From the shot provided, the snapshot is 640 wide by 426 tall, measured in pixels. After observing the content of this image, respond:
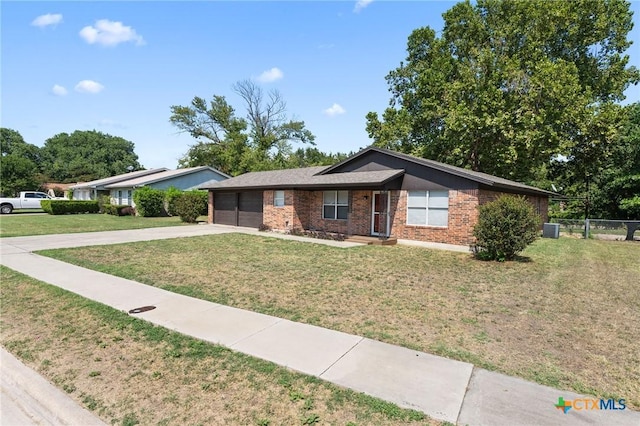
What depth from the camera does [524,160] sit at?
76.2ft

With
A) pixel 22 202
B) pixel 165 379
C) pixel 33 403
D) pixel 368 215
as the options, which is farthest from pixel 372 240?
pixel 22 202

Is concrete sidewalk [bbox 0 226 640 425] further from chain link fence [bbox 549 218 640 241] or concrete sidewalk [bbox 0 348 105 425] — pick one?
chain link fence [bbox 549 218 640 241]

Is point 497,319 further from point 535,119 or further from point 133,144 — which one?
point 133,144

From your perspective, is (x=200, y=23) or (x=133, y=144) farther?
(x=133, y=144)

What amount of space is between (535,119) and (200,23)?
2008 centimetres

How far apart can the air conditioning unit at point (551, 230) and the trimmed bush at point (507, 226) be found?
1087 cm

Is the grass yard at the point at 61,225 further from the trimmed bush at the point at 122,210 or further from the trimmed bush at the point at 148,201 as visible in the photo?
the trimmed bush at the point at 122,210

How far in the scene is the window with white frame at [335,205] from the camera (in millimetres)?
16172

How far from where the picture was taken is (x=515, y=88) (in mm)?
22750

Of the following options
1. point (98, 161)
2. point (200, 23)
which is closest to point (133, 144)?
point (98, 161)

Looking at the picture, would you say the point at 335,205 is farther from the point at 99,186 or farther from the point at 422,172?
the point at 99,186

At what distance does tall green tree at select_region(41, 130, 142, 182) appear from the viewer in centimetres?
6384

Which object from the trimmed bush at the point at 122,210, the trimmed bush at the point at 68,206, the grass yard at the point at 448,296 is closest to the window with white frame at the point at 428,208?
the grass yard at the point at 448,296

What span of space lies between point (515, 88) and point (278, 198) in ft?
59.7
